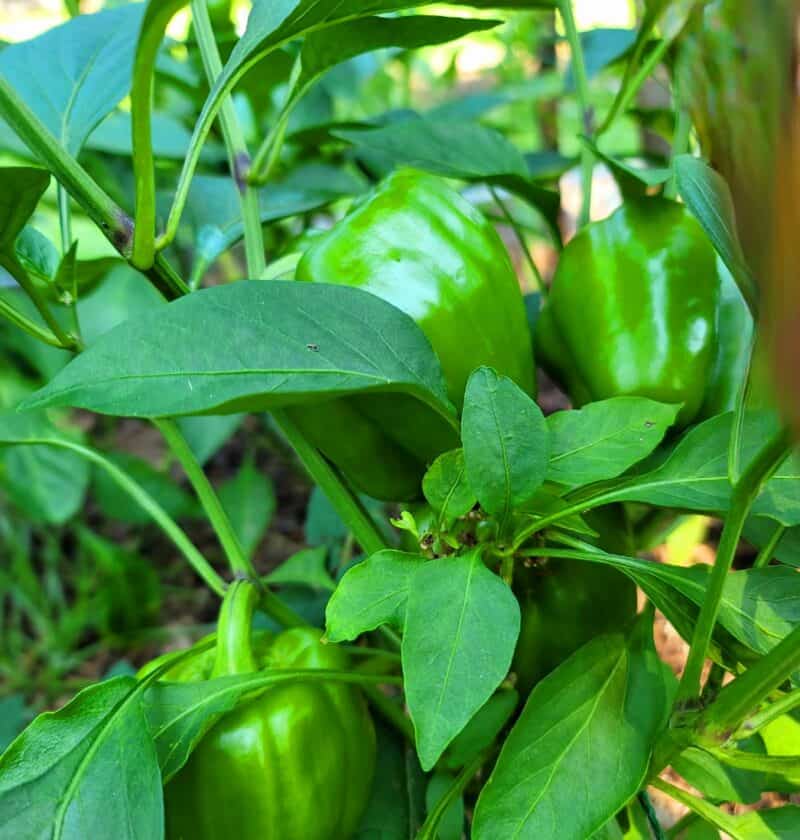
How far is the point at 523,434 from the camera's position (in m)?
0.38

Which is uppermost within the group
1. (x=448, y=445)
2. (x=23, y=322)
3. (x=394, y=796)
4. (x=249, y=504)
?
(x=23, y=322)

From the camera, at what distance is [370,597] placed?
384 mm

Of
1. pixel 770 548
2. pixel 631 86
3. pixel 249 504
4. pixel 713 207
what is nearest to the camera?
pixel 713 207

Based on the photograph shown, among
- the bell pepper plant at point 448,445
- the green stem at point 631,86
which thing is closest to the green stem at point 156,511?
the bell pepper plant at point 448,445

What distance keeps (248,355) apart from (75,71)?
0.35 m

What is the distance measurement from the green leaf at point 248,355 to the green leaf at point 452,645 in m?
0.10

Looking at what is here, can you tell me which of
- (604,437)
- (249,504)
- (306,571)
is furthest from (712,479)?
(249,504)

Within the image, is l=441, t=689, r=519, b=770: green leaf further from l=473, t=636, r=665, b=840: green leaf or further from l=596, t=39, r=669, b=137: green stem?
l=596, t=39, r=669, b=137: green stem

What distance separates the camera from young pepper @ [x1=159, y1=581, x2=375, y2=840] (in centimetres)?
47

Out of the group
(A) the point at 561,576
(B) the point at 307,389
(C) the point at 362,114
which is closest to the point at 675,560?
(A) the point at 561,576

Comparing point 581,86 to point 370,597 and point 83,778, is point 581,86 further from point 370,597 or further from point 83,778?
point 83,778

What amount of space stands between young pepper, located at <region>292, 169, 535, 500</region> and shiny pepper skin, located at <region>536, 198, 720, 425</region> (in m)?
0.05

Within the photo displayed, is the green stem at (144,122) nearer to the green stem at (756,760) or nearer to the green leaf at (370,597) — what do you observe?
the green leaf at (370,597)

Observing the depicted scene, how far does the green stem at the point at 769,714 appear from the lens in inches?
15.0
